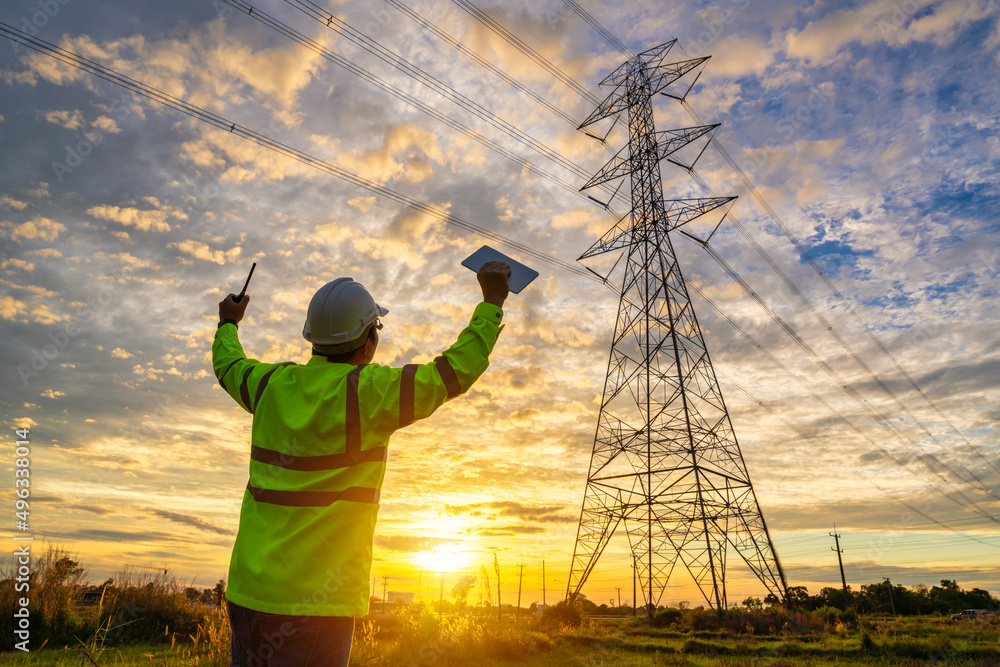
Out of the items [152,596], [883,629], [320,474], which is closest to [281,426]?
[320,474]

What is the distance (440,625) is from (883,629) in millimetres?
17511

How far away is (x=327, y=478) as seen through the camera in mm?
2170

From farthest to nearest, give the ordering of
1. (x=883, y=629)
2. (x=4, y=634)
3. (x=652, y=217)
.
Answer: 1. (x=652, y=217)
2. (x=883, y=629)
3. (x=4, y=634)

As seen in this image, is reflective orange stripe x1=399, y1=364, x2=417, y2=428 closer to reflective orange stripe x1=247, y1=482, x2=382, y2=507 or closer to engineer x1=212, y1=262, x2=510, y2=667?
engineer x1=212, y1=262, x2=510, y2=667

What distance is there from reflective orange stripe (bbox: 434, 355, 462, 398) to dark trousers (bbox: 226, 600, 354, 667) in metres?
0.95

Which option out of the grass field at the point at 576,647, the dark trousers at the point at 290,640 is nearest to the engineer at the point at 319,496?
the dark trousers at the point at 290,640

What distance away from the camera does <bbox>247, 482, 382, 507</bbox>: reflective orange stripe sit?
2.14 m

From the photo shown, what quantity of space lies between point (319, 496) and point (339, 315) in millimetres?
847

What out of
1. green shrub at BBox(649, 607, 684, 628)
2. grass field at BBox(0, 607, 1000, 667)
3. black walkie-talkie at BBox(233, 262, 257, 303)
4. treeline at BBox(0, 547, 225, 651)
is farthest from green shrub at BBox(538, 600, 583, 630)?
black walkie-talkie at BBox(233, 262, 257, 303)

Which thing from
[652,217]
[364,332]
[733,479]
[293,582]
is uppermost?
[652,217]

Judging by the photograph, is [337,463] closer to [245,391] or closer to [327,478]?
[327,478]

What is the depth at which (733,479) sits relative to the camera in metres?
21.7

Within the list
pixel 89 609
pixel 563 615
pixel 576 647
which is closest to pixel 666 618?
pixel 563 615

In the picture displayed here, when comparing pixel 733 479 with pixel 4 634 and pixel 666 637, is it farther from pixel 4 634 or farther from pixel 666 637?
pixel 4 634
